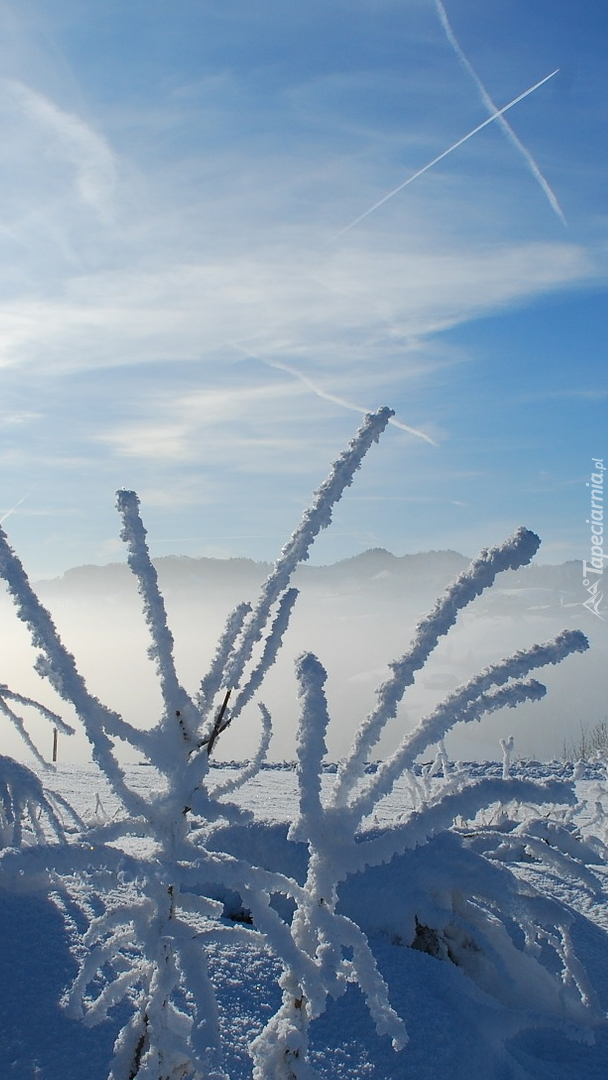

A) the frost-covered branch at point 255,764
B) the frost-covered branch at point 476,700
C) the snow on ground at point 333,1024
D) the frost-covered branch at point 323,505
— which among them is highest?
the frost-covered branch at point 323,505

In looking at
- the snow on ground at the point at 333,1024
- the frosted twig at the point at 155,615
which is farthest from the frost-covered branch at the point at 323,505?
the snow on ground at the point at 333,1024

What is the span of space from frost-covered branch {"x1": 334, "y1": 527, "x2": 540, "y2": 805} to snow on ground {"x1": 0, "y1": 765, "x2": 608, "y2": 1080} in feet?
1.51

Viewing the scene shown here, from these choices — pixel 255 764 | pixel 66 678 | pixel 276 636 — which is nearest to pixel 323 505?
pixel 276 636

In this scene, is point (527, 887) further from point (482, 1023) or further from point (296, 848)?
point (296, 848)

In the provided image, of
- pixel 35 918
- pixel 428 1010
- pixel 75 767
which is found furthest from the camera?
pixel 75 767

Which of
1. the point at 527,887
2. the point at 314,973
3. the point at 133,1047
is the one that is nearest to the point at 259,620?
the point at 314,973

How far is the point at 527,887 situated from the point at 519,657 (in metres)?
0.97

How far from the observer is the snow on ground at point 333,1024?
74.3 inches

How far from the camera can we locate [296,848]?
113 inches

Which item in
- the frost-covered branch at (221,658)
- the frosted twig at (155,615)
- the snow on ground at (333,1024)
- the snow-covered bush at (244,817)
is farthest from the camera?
the snow on ground at (333,1024)

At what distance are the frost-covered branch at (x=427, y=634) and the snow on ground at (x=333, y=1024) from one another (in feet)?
1.51

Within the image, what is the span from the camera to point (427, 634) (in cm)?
171

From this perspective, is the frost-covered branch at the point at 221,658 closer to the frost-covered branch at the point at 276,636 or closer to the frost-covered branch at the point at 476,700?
the frost-covered branch at the point at 276,636

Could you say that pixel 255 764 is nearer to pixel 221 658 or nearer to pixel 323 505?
pixel 221 658
